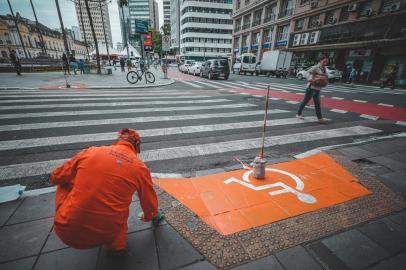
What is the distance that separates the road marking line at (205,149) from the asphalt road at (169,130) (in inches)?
0.6

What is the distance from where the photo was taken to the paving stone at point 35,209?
7.50 feet

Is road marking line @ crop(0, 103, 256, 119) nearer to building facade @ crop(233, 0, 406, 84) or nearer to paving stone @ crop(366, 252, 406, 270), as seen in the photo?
paving stone @ crop(366, 252, 406, 270)

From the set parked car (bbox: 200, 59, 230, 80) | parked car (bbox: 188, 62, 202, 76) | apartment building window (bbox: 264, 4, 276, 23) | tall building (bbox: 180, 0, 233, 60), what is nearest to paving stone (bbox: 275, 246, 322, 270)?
parked car (bbox: 200, 59, 230, 80)

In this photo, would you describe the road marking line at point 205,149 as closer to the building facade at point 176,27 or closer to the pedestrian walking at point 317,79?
the pedestrian walking at point 317,79

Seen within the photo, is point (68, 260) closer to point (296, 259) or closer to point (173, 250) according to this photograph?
point (173, 250)

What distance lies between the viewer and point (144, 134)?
194 inches

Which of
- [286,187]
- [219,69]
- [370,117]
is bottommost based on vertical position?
[370,117]

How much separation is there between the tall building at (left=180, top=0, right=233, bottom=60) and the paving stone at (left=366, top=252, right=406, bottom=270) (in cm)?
7757

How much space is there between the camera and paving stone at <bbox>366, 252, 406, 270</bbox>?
5.70 ft

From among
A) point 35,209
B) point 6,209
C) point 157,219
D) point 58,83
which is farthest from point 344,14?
point 6,209

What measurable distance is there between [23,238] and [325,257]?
2.95 meters

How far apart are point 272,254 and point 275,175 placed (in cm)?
158

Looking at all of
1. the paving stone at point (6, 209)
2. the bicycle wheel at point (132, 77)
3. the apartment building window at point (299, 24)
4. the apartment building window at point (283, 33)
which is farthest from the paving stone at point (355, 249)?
the apartment building window at point (283, 33)

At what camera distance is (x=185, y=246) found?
1.96 metres
